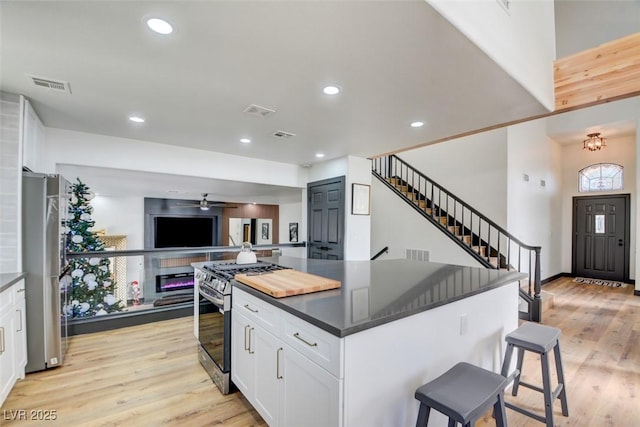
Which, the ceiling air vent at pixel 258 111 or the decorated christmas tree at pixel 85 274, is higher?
the ceiling air vent at pixel 258 111

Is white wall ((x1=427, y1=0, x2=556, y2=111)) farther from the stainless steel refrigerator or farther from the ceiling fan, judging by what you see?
the ceiling fan

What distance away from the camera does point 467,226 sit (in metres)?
5.95

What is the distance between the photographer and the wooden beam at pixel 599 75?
93.4 inches

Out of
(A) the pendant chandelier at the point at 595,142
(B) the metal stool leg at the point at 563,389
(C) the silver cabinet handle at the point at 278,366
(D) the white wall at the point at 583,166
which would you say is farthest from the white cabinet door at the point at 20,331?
(D) the white wall at the point at 583,166

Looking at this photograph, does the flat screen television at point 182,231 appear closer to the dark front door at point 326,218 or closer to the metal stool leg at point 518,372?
the dark front door at point 326,218

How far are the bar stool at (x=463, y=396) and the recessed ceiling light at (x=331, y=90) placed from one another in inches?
79.5

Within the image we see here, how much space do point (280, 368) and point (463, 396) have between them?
3.01 feet

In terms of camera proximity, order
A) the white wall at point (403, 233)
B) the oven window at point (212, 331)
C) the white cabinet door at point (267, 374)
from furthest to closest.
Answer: the white wall at point (403, 233) < the oven window at point (212, 331) < the white cabinet door at point (267, 374)

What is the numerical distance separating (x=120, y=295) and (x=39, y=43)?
3126mm

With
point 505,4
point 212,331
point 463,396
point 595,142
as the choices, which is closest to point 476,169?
point 595,142

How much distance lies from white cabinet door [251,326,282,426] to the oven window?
1.72 feet

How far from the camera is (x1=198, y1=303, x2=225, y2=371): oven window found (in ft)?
7.68

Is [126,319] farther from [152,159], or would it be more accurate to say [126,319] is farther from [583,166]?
[583,166]

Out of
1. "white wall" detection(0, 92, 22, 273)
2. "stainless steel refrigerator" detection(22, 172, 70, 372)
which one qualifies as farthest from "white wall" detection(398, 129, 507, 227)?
"white wall" detection(0, 92, 22, 273)
